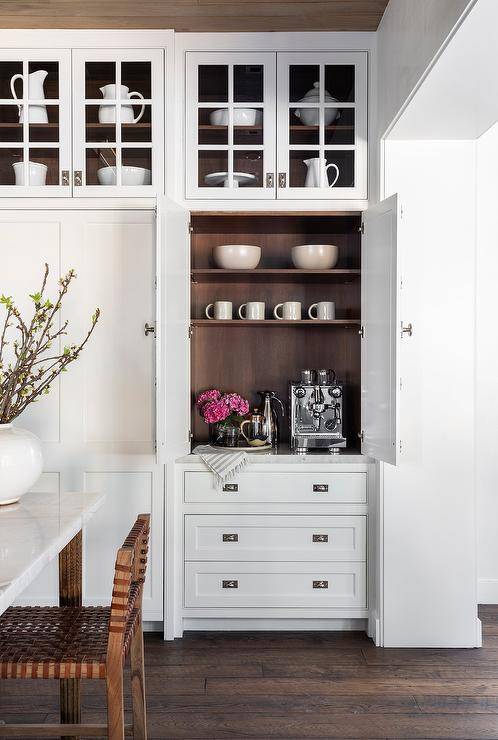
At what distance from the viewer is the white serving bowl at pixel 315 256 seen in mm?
3086

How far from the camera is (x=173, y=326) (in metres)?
2.74

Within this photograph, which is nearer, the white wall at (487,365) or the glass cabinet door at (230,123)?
the glass cabinet door at (230,123)

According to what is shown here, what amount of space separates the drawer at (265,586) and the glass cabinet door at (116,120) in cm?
171

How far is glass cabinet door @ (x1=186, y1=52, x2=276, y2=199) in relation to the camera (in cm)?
290

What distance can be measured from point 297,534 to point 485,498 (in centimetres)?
109

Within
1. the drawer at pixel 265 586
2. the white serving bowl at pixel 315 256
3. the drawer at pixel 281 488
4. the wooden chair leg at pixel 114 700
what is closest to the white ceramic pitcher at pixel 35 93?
the white serving bowl at pixel 315 256

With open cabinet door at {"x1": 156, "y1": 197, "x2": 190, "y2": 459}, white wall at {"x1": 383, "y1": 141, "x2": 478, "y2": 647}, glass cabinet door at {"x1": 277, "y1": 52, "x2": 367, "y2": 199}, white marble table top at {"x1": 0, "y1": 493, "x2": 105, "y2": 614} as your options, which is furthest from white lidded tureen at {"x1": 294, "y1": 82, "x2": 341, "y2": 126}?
white marble table top at {"x1": 0, "y1": 493, "x2": 105, "y2": 614}

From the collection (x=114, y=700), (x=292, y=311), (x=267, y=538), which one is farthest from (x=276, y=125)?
(x=114, y=700)

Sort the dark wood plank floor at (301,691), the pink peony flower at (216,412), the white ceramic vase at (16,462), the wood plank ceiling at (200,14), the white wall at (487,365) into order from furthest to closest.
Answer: the white wall at (487,365), the pink peony flower at (216,412), the wood plank ceiling at (200,14), the dark wood plank floor at (301,691), the white ceramic vase at (16,462)

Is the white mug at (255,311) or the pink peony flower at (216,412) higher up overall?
the white mug at (255,311)

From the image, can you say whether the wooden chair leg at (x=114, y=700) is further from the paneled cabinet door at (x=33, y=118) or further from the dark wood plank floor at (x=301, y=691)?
the paneled cabinet door at (x=33, y=118)

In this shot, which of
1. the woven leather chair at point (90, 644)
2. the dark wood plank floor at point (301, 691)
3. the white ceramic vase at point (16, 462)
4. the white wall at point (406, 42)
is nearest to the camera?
the woven leather chair at point (90, 644)

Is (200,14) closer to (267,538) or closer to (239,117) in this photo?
(239,117)

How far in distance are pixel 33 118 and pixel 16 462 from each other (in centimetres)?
178
